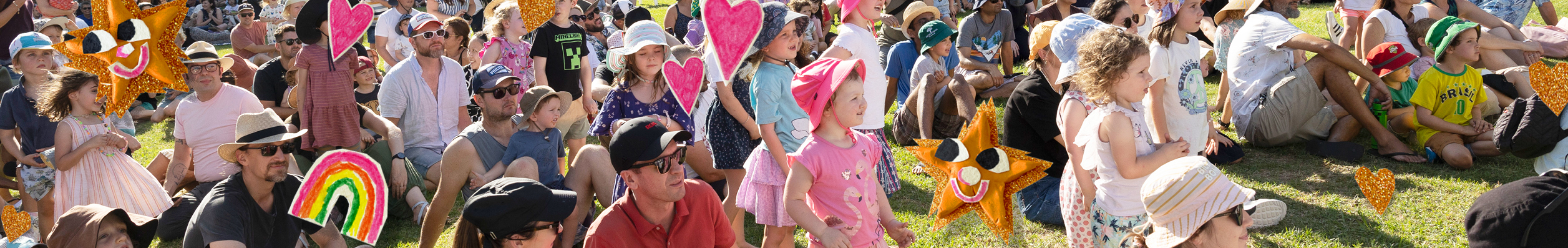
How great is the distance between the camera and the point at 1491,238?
283 centimetres

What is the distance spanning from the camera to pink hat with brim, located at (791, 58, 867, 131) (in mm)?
3061

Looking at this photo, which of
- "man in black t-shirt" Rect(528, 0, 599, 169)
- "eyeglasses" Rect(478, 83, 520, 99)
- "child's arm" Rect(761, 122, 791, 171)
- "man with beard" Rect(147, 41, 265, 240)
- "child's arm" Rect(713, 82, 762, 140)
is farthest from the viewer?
"man in black t-shirt" Rect(528, 0, 599, 169)

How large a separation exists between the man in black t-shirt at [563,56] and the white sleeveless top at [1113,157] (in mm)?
3746

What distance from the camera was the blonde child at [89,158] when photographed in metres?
4.64

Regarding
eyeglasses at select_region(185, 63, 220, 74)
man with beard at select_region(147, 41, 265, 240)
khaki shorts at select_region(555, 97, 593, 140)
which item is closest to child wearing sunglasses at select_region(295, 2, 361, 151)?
man with beard at select_region(147, 41, 265, 240)

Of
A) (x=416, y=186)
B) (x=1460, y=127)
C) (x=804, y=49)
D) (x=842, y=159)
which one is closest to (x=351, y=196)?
(x=842, y=159)

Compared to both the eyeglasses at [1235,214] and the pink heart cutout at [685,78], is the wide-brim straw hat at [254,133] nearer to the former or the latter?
the pink heart cutout at [685,78]

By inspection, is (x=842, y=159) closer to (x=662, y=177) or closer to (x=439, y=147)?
(x=662, y=177)

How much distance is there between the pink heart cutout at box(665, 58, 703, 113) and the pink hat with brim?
4.47 ft

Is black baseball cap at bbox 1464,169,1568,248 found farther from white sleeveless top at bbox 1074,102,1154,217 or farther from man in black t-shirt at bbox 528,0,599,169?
man in black t-shirt at bbox 528,0,599,169

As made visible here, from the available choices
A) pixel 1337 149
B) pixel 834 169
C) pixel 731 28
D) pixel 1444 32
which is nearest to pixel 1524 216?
pixel 834 169

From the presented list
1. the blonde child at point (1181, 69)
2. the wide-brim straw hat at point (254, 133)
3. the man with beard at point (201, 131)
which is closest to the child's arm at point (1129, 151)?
the blonde child at point (1181, 69)

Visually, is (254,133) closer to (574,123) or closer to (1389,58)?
(574,123)

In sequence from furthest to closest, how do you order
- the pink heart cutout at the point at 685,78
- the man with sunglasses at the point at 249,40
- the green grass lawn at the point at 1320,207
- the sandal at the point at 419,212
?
the man with sunglasses at the point at 249,40, the sandal at the point at 419,212, the green grass lawn at the point at 1320,207, the pink heart cutout at the point at 685,78
